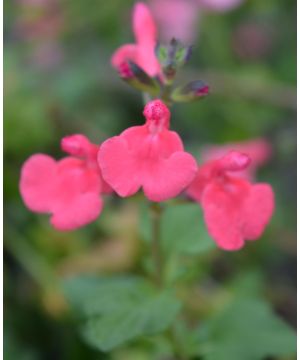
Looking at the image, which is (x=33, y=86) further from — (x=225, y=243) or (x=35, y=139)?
(x=225, y=243)

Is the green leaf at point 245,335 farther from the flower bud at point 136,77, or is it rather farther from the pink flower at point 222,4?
the pink flower at point 222,4

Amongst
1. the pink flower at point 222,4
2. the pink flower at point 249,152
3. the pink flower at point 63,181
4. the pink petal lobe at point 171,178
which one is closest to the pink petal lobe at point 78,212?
the pink flower at point 63,181

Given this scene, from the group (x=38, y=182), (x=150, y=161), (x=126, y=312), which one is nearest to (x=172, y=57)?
(x=150, y=161)

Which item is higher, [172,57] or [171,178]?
[172,57]

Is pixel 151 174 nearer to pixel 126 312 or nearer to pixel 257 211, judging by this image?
pixel 257 211

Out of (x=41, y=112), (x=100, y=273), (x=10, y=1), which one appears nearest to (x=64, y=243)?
(x=100, y=273)

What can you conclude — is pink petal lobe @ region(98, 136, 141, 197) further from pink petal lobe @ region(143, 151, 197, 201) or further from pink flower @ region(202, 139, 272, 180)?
pink flower @ region(202, 139, 272, 180)

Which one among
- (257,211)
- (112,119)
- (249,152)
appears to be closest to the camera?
(257,211)
